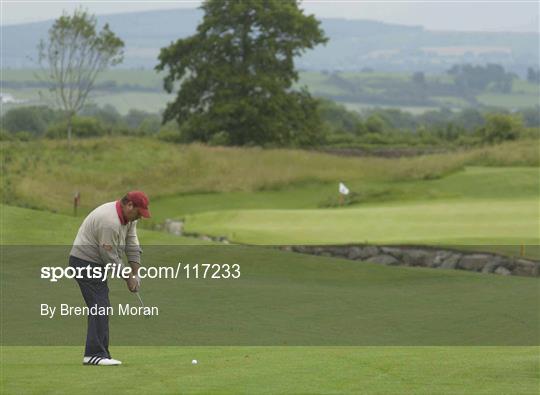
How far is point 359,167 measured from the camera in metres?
47.9

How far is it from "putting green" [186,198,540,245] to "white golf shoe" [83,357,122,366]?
14916 mm

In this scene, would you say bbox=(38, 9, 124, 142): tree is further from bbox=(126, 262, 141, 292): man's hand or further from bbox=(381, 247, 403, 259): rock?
bbox=(126, 262, 141, 292): man's hand

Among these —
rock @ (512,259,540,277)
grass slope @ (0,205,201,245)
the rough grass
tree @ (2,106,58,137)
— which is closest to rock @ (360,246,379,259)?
rock @ (512,259,540,277)

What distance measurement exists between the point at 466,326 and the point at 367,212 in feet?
45.9

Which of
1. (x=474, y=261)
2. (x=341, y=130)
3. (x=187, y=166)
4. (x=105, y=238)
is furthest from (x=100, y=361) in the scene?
(x=341, y=130)

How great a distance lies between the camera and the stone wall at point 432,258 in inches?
926

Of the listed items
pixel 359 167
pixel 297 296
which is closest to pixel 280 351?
pixel 297 296

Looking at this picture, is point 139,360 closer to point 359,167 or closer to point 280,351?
point 280,351

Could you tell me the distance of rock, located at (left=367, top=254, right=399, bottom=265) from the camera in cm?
2505

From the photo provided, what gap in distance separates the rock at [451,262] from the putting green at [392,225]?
64 cm

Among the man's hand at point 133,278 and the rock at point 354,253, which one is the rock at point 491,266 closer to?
the rock at point 354,253

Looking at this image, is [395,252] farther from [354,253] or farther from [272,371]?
[272,371]

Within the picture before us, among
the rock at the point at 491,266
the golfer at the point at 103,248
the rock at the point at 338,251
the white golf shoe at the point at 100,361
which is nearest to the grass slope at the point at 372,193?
the rock at the point at 338,251

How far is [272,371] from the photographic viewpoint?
10.6 m
